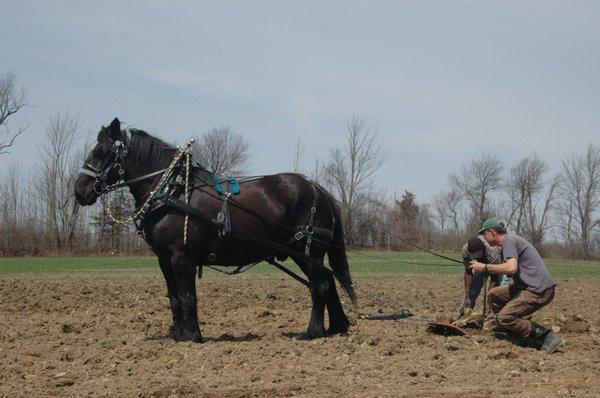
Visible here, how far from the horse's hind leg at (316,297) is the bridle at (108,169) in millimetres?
2572

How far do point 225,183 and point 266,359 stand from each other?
2.67 metres

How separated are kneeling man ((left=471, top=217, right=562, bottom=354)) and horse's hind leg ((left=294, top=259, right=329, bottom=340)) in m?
2.08

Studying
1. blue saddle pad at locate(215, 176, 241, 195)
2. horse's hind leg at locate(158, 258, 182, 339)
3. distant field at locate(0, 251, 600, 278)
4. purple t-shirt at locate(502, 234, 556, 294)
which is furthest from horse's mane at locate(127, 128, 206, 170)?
distant field at locate(0, 251, 600, 278)

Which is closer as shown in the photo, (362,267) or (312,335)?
(312,335)

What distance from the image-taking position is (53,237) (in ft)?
195

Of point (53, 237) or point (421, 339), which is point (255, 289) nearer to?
point (421, 339)

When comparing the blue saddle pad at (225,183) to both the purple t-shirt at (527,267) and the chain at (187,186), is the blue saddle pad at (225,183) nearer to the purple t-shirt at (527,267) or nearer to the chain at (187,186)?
the chain at (187,186)

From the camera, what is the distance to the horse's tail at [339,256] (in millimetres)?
10766

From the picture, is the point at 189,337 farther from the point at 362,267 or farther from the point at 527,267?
the point at 362,267

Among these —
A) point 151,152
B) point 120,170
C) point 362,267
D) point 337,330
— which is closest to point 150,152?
point 151,152

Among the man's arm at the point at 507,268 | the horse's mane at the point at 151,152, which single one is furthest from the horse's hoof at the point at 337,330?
the horse's mane at the point at 151,152

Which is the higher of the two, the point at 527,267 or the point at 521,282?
the point at 527,267

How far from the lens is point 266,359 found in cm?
839

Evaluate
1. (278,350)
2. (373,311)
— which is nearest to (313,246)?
(278,350)
